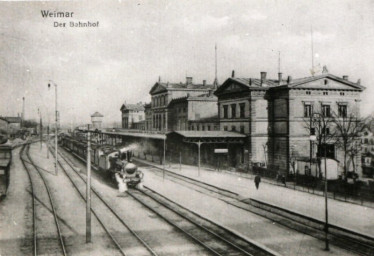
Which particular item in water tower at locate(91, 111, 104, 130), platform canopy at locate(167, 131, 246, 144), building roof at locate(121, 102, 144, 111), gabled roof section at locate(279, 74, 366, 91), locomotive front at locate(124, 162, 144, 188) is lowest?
locomotive front at locate(124, 162, 144, 188)

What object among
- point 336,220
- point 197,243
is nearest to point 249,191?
point 336,220

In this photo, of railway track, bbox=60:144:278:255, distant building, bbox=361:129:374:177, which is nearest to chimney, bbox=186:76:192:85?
distant building, bbox=361:129:374:177

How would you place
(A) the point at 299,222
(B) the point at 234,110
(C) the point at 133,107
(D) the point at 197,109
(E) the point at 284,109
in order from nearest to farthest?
(A) the point at 299,222 → (E) the point at 284,109 → (B) the point at 234,110 → (D) the point at 197,109 → (C) the point at 133,107

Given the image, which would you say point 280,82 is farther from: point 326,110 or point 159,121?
point 159,121

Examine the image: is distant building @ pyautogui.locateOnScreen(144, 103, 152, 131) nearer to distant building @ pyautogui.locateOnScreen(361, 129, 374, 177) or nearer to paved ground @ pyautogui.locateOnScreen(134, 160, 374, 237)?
distant building @ pyautogui.locateOnScreen(361, 129, 374, 177)

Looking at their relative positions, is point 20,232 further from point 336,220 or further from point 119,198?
point 336,220

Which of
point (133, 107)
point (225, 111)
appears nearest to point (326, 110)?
point (225, 111)

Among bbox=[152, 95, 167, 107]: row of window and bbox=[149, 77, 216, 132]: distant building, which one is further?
A: bbox=[152, 95, 167, 107]: row of window
